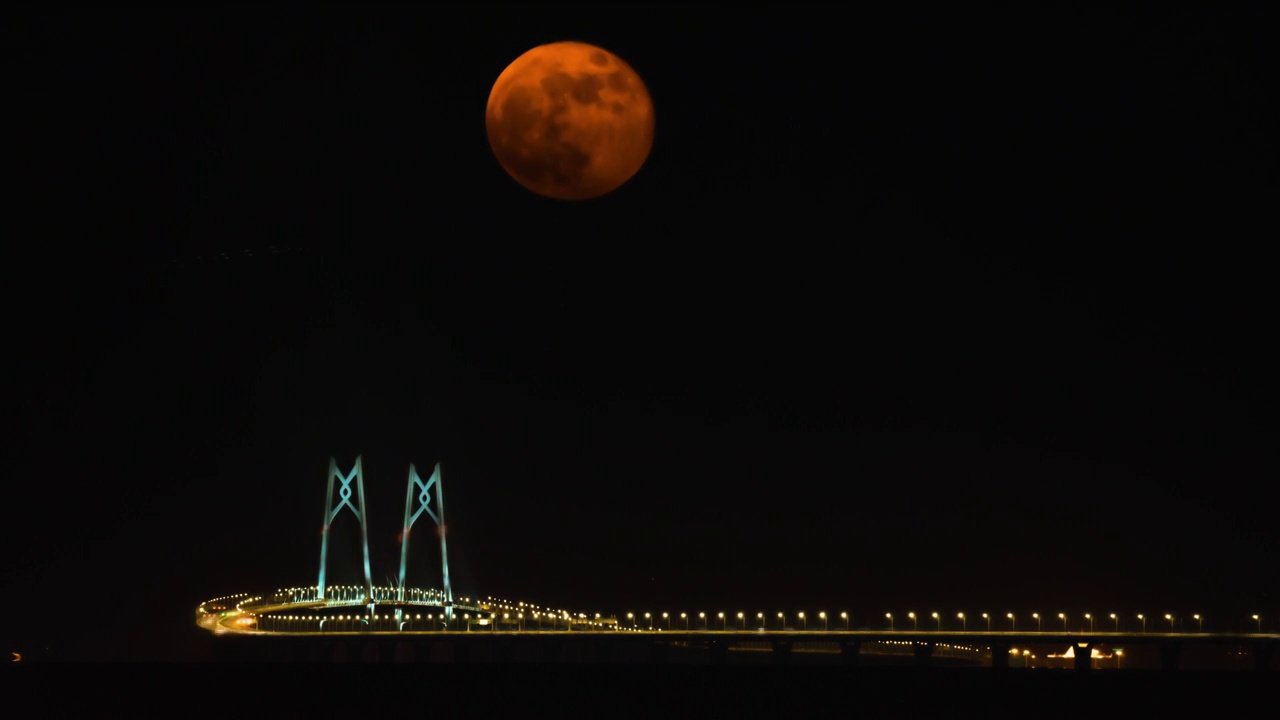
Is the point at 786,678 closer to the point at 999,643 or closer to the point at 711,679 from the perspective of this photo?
the point at 711,679

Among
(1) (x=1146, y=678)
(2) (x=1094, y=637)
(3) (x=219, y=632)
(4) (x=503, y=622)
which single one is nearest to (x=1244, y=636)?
(2) (x=1094, y=637)

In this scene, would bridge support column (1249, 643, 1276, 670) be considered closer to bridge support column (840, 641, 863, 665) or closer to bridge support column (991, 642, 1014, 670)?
bridge support column (991, 642, 1014, 670)

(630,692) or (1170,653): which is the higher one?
(1170,653)

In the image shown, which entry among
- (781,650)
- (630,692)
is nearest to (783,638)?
(781,650)

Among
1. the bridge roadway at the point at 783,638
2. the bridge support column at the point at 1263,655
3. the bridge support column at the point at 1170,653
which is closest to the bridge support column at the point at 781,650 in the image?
the bridge roadway at the point at 783,638

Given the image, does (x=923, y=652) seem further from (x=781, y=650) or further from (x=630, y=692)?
(x=630, y=692)

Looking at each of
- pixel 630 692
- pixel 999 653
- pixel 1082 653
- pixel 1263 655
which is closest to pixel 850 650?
pixel 999 653

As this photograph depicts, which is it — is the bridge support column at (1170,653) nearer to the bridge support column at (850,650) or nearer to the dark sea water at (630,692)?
the bridge support column at (850,650)

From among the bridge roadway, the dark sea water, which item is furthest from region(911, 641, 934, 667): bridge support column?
the dark sea water

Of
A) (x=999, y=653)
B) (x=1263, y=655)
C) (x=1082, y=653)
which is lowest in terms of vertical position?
(x=1263, y=655)

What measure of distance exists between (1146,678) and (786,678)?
5065 millimetres

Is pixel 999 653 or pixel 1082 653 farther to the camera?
pixel 999 653

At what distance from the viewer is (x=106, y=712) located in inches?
666

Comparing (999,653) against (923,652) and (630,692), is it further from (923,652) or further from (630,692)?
(630,692)
